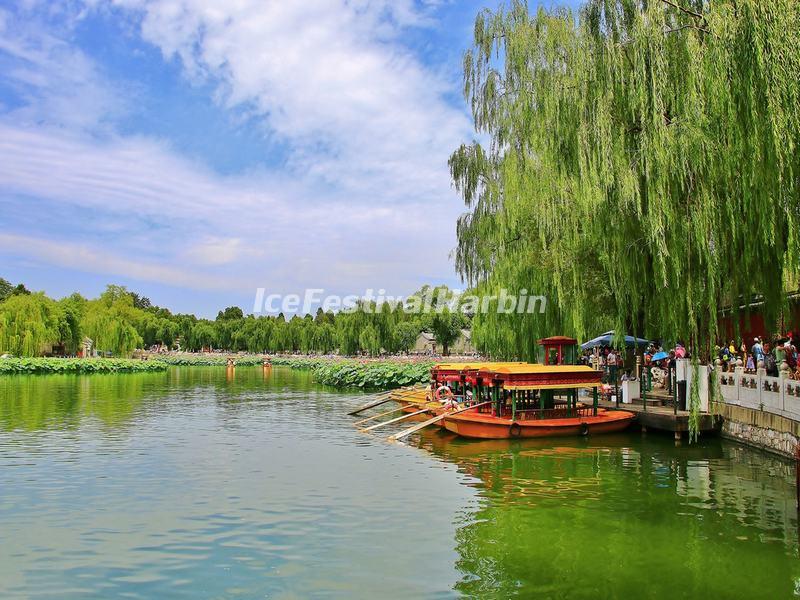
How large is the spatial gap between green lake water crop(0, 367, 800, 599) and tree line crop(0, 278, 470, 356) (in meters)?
40.1

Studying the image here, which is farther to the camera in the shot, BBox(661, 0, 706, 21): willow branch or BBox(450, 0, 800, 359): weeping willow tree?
BBox(661, 0, 706, 21): willow branch

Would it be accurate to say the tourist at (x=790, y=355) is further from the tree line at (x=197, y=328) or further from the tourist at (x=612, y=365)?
the tree line at (x=197, y=328)

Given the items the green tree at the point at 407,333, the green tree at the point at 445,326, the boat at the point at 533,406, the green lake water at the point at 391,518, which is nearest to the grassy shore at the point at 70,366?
the green tree at the point at 407,333

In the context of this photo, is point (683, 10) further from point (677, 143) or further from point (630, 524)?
point (630, 524)

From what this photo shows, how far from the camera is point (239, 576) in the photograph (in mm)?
6977

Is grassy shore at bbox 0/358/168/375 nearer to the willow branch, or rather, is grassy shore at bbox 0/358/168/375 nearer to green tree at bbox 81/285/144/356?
green tree at bbox 81/285/144/356

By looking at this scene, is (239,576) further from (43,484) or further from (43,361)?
(43,361)

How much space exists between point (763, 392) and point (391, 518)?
816 centimetres

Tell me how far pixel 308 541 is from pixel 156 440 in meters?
9.49

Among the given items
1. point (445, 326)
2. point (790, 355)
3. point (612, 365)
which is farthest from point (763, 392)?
point (445, 326)

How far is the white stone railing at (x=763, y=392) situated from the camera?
11.6m

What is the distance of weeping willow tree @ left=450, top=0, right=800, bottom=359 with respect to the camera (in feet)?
26.1

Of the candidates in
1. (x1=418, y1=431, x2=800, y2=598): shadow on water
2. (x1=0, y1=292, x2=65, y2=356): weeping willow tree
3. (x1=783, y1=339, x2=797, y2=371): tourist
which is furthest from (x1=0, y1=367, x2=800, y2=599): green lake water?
(x1=0, y1=292, x2=65, y2=356): weeping willow tree

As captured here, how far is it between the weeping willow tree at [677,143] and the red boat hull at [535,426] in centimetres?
278
